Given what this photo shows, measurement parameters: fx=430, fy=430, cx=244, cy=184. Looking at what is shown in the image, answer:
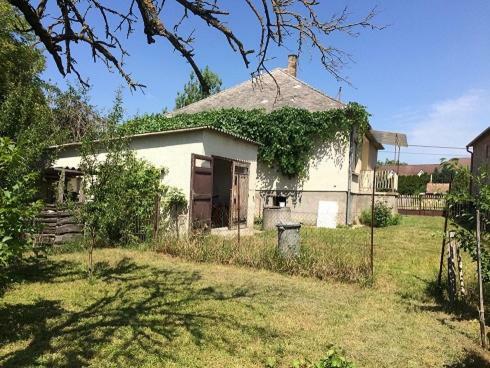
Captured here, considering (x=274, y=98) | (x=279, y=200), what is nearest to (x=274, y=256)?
(x=279, y=200)

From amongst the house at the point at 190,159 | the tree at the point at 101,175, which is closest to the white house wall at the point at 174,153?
the house at the point at 190,159

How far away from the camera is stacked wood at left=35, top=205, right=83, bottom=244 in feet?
33.4

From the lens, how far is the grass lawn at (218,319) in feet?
14.3

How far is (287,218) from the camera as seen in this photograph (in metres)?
15.5

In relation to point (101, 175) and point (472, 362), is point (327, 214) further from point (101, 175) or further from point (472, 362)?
point (472, 362)

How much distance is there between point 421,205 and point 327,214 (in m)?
16.3

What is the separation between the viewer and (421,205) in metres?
30.3

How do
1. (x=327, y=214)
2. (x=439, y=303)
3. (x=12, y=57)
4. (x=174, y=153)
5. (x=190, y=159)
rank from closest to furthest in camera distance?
(x=439, y=303) < (x=190, y=159) < (x=174, y=153) < (x=12, y=57) < (x=327, y=214)

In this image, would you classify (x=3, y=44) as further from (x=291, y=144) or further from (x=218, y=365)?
(x=218, y=365)

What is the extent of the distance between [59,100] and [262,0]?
76.0 feet

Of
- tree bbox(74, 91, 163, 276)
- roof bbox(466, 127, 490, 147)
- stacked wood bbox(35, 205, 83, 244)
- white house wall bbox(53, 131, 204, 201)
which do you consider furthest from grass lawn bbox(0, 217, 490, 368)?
roof bbox(466, 127, 490, 147)

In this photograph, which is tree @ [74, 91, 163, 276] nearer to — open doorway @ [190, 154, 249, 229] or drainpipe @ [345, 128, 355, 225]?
open doorway @ [190, 154, 249, 229]

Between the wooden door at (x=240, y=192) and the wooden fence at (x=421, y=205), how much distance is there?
1908 cm

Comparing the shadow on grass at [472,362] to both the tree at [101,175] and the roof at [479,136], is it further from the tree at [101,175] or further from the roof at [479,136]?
the roof at [479,136]
